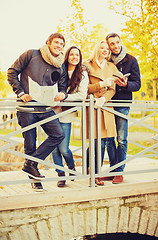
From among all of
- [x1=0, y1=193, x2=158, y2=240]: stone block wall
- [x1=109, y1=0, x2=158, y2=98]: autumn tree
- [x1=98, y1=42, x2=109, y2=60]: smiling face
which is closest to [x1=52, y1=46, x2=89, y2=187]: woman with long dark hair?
[x1=98, y1=42, x2=109, y2=60]: smiling face

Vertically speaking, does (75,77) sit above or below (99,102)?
above

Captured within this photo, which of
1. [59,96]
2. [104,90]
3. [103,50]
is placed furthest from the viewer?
[104,90]

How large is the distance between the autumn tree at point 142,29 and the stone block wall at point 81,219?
638 centimetres

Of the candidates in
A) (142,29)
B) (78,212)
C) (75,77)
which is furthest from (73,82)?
(142,29)

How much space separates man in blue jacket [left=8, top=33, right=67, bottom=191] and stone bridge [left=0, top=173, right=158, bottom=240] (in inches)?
13.3

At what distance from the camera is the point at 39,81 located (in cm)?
402

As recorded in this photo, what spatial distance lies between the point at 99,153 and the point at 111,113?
59 cm

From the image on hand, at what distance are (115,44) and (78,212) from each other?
2.16m

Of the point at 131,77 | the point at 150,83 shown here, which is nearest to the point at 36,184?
the point at 131,77

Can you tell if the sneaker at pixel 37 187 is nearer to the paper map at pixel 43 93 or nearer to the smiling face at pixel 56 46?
the paper map at pixel 43 93

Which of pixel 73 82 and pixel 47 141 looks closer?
pixel 47 141

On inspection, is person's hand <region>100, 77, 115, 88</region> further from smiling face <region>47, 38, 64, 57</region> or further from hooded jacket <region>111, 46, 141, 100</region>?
smiling face <region>47, 38, 64, 57</region>

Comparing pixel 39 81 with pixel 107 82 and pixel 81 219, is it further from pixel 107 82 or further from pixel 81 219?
pixel 81 219

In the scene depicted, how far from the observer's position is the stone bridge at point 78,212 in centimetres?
381
